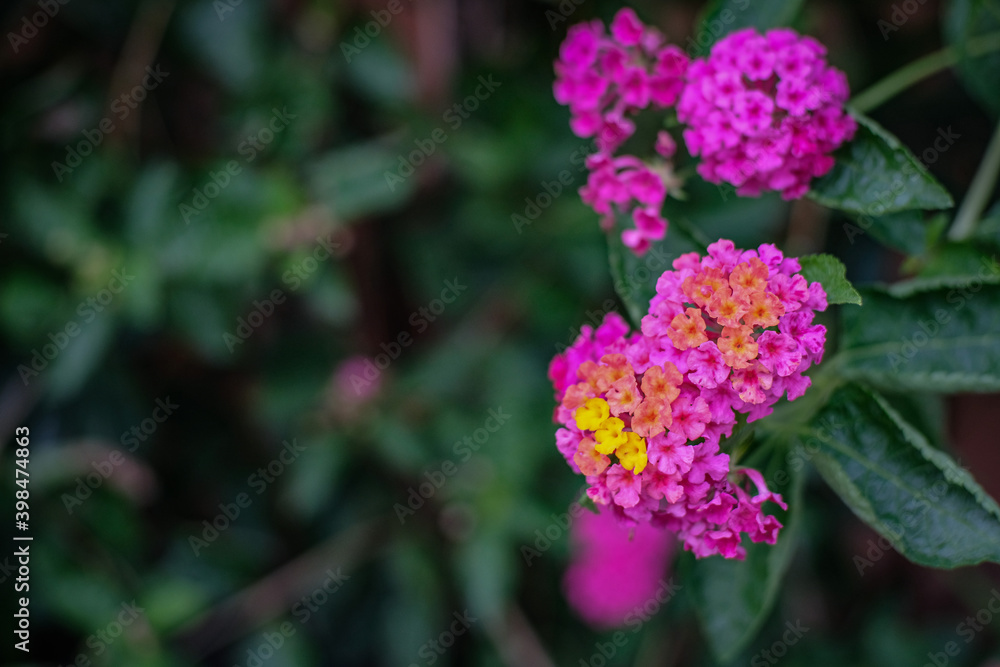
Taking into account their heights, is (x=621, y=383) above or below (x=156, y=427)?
above

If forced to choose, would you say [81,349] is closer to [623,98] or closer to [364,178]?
[364,178]

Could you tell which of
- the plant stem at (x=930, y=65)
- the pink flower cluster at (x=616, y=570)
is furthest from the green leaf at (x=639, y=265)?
the pink flower cluster at (x=616, y=570)

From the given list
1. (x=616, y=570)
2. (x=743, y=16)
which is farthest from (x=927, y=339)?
(x=616, y=570)

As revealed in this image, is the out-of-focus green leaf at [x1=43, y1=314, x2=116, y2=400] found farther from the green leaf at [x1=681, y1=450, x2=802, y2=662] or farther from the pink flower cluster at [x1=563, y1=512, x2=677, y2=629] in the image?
the green leaf at [x1=681, y1=450, x2=802, y2=662]

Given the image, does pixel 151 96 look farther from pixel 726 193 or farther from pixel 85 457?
pixel 726 193

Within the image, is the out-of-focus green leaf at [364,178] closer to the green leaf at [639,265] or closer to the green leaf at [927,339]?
the green leaf at [639,265]

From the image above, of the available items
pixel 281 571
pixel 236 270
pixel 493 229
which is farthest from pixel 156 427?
pixel 493 229
